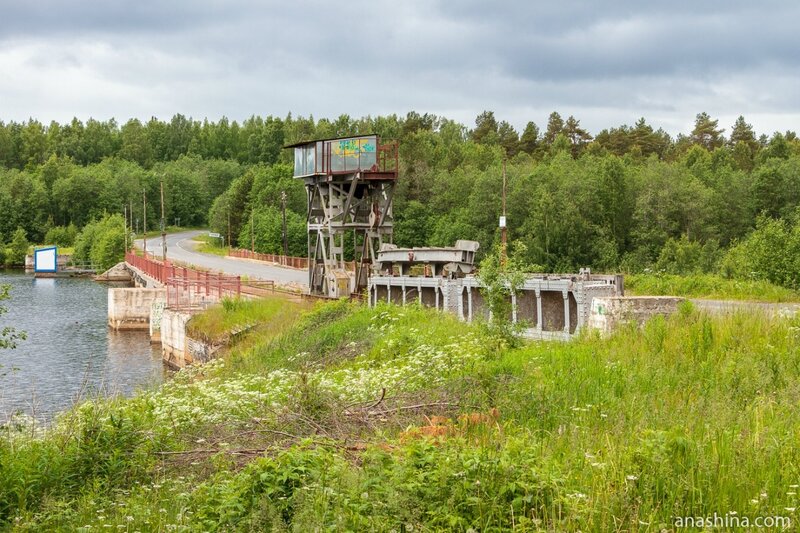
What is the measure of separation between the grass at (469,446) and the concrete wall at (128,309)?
3712cm

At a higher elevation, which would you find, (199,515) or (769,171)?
(769,171)

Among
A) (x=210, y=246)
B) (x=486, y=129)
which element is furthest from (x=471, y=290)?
(x=486, y=129)

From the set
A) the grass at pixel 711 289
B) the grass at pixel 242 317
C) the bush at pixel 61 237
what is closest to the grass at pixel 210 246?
the bush at pixel 61 237

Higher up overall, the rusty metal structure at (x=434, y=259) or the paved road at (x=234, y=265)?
the rusty metal structure at (x=434, y=259)

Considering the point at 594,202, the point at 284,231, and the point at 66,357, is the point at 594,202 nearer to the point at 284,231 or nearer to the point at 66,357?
the point at 284,231

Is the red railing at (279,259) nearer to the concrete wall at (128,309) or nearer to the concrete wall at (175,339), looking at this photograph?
the concrete wall at (128,309)

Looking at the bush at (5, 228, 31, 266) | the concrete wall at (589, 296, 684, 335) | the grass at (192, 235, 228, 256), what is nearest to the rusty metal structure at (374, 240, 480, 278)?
the concrete wall at (589, 296, 684, 335)

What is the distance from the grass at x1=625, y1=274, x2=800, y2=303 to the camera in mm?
25000

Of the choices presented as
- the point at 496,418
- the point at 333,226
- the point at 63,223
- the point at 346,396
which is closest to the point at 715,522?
the point at 496,418

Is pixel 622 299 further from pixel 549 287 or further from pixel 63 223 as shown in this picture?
pixel 63 223

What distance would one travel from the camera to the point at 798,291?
80.1 ft

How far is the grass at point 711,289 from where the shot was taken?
25000 mm

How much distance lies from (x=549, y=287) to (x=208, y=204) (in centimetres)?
15779

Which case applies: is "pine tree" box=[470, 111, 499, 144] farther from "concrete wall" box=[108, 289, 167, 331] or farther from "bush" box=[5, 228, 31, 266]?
"concrete wall" box=[108, 289, 167, 331]
